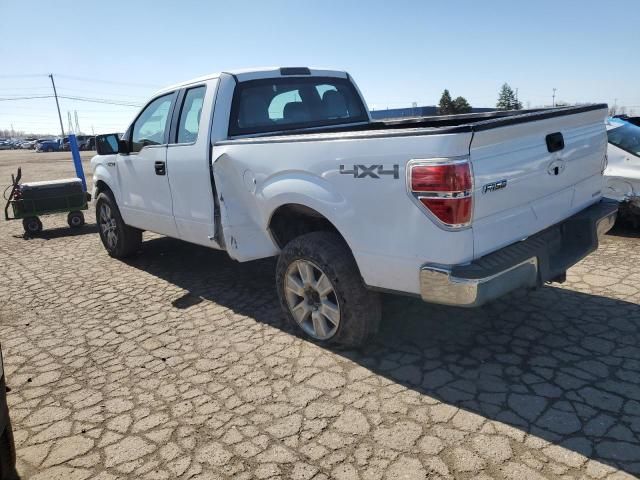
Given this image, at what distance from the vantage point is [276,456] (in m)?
2.58

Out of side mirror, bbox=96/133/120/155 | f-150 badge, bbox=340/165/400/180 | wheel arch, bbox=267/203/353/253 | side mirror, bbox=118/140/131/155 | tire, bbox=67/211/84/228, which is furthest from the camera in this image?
tire, bbox=67/211/84/228

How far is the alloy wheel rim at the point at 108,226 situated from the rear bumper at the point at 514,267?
4933mm

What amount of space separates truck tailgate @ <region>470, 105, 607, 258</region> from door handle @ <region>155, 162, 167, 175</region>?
3309 mm

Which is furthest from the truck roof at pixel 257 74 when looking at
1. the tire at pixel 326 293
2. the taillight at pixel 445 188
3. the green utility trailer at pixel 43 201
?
the green utility trailer at pixel 43 201

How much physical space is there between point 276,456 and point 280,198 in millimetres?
1756

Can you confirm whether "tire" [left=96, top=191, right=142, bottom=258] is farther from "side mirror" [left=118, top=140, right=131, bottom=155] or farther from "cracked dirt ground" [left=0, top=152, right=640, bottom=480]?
"cracked dirt ground" [left=0, top=152, right=640, bottom=480]

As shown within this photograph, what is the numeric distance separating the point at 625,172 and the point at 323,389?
5.15 meters

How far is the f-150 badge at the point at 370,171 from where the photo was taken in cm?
278

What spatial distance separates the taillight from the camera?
2561mm

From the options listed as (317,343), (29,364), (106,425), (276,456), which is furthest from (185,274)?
(276,456)

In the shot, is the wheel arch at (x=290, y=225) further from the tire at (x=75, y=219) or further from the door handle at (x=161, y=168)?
the tire at (x=75, y=219)

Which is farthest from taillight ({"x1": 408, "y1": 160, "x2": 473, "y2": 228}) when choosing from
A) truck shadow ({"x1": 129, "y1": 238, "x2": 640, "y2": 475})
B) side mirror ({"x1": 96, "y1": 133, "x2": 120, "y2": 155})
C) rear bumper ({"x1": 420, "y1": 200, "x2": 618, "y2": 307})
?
side mirror ({"x1": 96, "y1": 133, "x2": 120, "y2": 155})

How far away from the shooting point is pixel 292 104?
4.79 m

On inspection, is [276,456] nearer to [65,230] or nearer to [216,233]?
[216,233]
